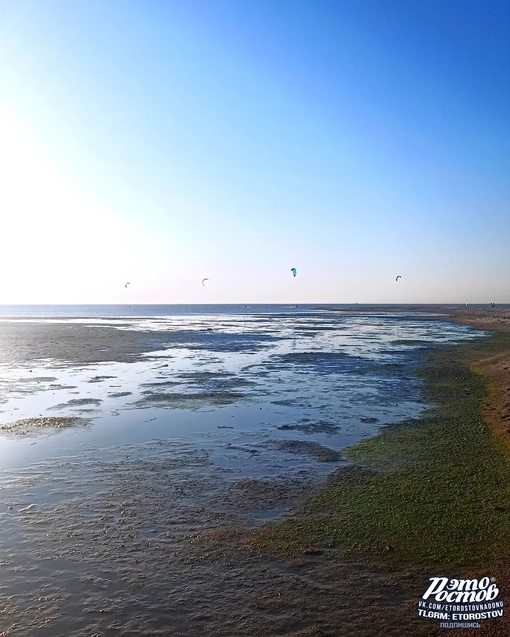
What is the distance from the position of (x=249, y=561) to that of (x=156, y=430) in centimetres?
786

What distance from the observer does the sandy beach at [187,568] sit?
545 cm

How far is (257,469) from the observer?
10.8m

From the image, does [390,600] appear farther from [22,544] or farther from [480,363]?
[480,363]

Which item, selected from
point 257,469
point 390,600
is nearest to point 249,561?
point 390,600

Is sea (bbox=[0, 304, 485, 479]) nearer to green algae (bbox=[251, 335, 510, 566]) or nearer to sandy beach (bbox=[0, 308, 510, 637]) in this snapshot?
green algae (bbox=[251, 335, 510, 566])

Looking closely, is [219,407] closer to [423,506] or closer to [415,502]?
[415,502]

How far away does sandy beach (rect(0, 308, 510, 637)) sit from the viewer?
17.9 feet

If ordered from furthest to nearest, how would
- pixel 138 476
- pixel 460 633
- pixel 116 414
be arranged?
1. pixel 116 414
2. pixel 138 476
3. pixel 460 633

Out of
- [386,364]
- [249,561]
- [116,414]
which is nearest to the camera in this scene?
[249,561]
